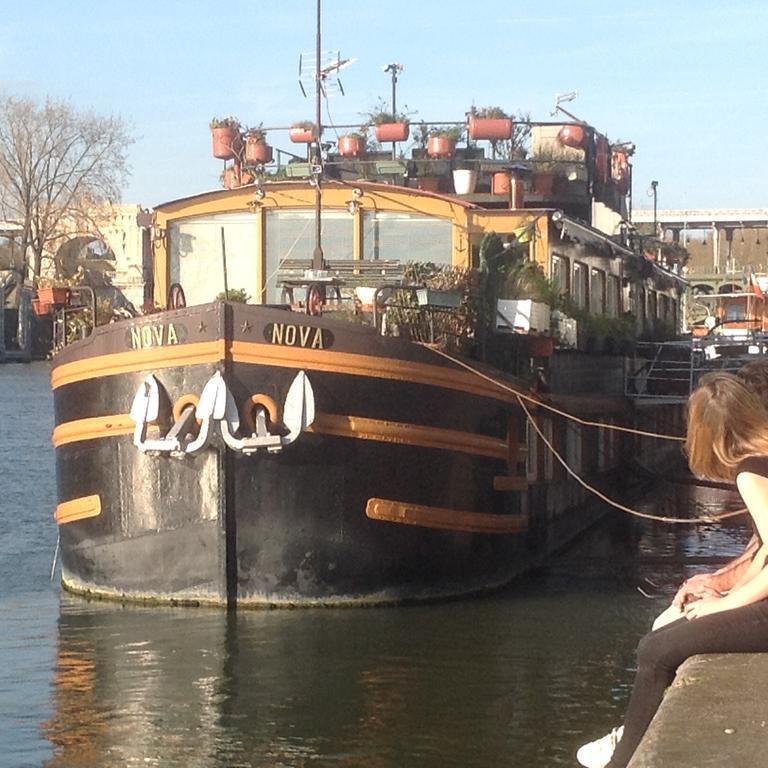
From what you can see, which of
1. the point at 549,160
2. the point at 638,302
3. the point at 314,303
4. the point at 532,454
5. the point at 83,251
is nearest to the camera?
the point at 314,303

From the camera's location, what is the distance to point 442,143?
19.9 m

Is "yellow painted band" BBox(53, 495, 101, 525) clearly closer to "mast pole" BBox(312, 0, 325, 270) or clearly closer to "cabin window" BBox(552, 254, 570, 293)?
"mast pole" BBox(312, 0, 325, 270)

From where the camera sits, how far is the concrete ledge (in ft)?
15.0

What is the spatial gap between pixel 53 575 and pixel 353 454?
15.1 feet

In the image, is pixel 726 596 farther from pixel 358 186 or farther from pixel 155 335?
pixel 358 186

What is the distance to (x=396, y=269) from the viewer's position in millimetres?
14406

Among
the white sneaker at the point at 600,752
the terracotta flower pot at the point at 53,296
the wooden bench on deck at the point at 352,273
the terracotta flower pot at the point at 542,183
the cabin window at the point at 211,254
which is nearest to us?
the white sneaker at the point at 600,752

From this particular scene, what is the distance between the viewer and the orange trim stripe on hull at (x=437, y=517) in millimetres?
Answer: 12820

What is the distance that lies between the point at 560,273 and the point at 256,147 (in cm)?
427

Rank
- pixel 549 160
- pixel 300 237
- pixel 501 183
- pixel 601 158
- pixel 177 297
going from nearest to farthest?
pixel 177 297 < pixel 300 237 < pixel 501 183 < pixel 549 160 < pixel 601 158

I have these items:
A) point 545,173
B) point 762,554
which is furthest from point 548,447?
point 762,554

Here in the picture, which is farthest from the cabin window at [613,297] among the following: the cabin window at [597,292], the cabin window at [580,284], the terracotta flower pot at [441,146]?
the terracotta flower pot at [441,146]

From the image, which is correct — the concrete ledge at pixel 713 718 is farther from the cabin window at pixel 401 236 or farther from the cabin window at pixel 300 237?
the cabin window at pixel 300 237

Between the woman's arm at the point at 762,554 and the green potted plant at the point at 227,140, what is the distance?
1501 cm
